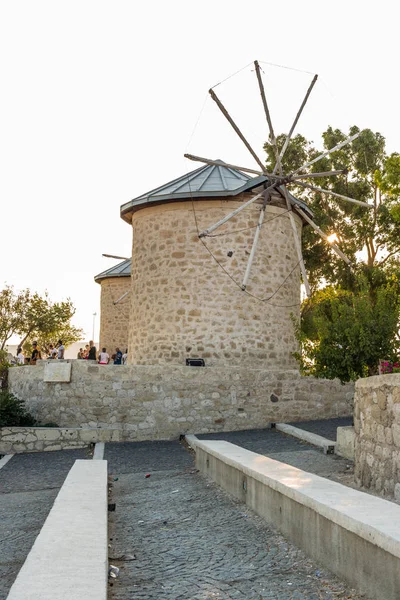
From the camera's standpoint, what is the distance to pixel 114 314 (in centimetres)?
2656

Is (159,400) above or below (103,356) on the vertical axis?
below

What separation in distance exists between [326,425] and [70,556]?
9.73 m

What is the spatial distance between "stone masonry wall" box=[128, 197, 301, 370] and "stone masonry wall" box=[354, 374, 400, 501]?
1017cm

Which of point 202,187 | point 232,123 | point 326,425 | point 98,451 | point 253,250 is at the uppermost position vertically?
point 232,123

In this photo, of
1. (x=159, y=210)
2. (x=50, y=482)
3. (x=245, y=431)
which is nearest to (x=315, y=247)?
(x=159, y=210)

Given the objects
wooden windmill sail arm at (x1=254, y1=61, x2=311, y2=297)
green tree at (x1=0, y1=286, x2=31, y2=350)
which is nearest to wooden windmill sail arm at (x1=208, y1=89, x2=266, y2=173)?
wooden windmill sail arm at (x1=254, y1=61, x2=311, y2=297)

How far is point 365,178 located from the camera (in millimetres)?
25312

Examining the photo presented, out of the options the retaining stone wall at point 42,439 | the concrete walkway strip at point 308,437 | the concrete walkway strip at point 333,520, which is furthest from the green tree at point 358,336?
the retaining stone wall at point 42,439

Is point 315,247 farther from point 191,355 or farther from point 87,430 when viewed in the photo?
point 87,430

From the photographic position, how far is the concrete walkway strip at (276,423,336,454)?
Result: 9.71 m

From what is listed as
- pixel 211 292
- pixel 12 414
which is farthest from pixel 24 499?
pixel 211 292

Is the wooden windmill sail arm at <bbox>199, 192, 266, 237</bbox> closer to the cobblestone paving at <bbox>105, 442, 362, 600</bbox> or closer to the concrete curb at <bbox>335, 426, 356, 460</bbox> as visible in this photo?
the concrete curb at <bbox>335, 426, 356, 460</bbox>

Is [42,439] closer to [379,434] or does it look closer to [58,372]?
[58,372]

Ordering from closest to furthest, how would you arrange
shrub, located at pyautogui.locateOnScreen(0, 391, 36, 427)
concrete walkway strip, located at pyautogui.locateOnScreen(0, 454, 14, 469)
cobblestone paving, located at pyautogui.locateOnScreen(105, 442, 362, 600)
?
1. cobblestone paving, located at pyautogui.locateOnScreen(105, 442, 362, 600)
2. concrete walkway strip, located at pyautogui.locateOnScreen(0, 454, 14, 469)
3. shrub, located at pyautogui.locateOnScreen(0, 391, 36, 427)
